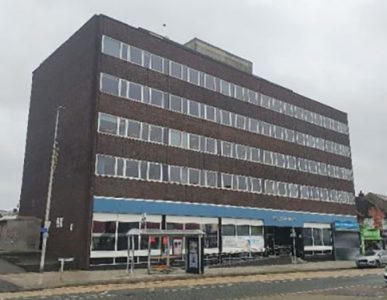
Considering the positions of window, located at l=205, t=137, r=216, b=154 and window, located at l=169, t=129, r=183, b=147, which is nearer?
window, located at l=169, t=129, r=183, b=147

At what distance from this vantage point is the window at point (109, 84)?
1447 inches

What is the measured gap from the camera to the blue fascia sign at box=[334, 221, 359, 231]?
56375 mm

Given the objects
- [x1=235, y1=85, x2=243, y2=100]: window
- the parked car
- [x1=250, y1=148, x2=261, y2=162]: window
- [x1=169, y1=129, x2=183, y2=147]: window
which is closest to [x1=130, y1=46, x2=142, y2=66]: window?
[x1=169, y1=129, x2=183, y2=147]: window

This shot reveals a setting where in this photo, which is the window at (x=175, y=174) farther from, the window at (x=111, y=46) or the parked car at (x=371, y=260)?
the parked car at (x=371, y=260)

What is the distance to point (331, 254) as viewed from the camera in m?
54.3

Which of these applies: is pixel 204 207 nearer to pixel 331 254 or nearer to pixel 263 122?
pixel 263 122

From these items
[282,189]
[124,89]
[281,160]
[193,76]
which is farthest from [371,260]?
[124,89]

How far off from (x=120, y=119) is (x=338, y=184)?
33.2 meters

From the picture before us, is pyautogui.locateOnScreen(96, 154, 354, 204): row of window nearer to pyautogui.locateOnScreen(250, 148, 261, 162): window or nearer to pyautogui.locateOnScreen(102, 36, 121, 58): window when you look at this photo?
pyautogui.locateOnScreen(250, 148, 261, 162): window

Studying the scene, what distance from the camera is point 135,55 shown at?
1550 inches

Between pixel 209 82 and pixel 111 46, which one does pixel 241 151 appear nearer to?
pixel 209 82

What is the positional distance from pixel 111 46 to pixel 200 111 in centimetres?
1017

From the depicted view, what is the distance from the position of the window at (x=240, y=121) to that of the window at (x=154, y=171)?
1169 cm

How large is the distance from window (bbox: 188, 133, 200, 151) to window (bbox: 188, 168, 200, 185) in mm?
1970
